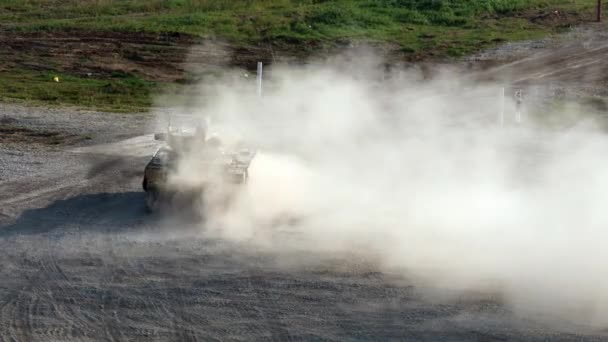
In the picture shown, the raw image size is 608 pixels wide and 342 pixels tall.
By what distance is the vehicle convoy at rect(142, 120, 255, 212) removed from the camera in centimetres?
1576

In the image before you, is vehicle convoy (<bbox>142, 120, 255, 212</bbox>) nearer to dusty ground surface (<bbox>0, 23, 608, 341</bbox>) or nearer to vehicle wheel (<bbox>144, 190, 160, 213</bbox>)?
vehicle wheel (<bbox>144, 190, 160, 213</bbox>)

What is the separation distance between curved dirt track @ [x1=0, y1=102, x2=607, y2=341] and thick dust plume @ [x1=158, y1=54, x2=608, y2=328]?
21.8 inches

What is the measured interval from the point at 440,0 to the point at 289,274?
3375 cm

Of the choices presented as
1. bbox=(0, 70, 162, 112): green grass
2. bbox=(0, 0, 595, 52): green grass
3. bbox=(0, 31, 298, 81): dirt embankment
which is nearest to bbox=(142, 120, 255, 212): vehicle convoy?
bbox=(0, 70, 162, 112): green grass

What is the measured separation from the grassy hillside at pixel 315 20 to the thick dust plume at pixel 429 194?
12.9 meters

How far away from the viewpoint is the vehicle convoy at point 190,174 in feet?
51.7

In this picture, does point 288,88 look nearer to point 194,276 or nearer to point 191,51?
point 191,51

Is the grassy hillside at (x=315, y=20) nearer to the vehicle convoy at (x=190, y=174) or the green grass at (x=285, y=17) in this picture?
the green grass at (x=285, y=17)

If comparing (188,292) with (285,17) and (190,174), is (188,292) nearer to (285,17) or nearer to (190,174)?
(190,174)

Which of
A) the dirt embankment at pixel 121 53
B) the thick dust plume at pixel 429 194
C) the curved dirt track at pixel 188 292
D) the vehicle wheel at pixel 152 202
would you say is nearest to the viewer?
the curved dirt track at pixel 188 292

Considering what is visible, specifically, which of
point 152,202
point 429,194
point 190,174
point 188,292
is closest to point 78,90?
point 152,202

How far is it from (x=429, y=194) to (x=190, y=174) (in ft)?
12.6

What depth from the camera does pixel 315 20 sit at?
1634 inches

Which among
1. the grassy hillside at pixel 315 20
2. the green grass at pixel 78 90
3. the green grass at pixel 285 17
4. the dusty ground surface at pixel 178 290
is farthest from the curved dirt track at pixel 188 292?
the green grass at pixel 285 17
